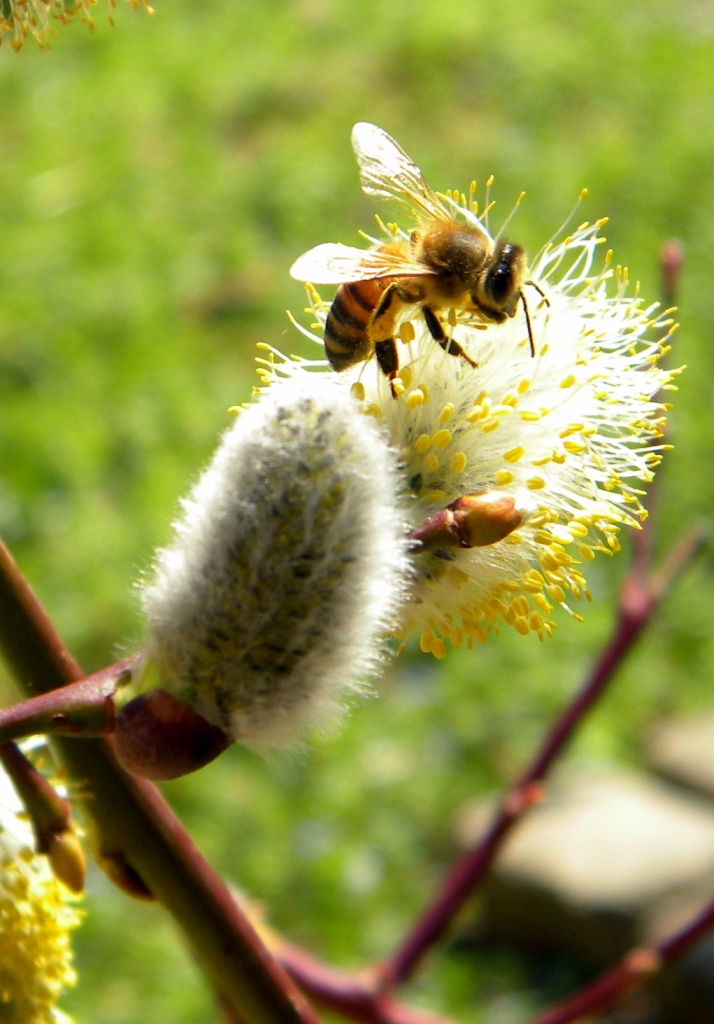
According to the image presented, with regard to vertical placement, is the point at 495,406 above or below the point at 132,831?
above

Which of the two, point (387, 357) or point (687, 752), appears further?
point (687, 752)

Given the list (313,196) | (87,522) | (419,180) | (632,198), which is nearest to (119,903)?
(87,522)

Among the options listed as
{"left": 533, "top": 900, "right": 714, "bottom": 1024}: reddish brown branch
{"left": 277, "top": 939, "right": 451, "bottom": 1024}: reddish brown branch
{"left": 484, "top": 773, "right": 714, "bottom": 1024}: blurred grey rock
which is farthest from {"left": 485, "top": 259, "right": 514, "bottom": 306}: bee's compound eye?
{"left": 484, "top": 773, "right": 714, "bottom": 1024}: blurred grey rock

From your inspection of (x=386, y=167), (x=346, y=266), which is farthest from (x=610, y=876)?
(x=346, y=266)

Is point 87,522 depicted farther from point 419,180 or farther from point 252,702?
point 252,702

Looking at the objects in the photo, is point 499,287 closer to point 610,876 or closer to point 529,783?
point 529,783

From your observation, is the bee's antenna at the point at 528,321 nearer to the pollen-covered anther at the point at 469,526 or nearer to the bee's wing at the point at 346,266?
the bee's wing at the point at 346,266
